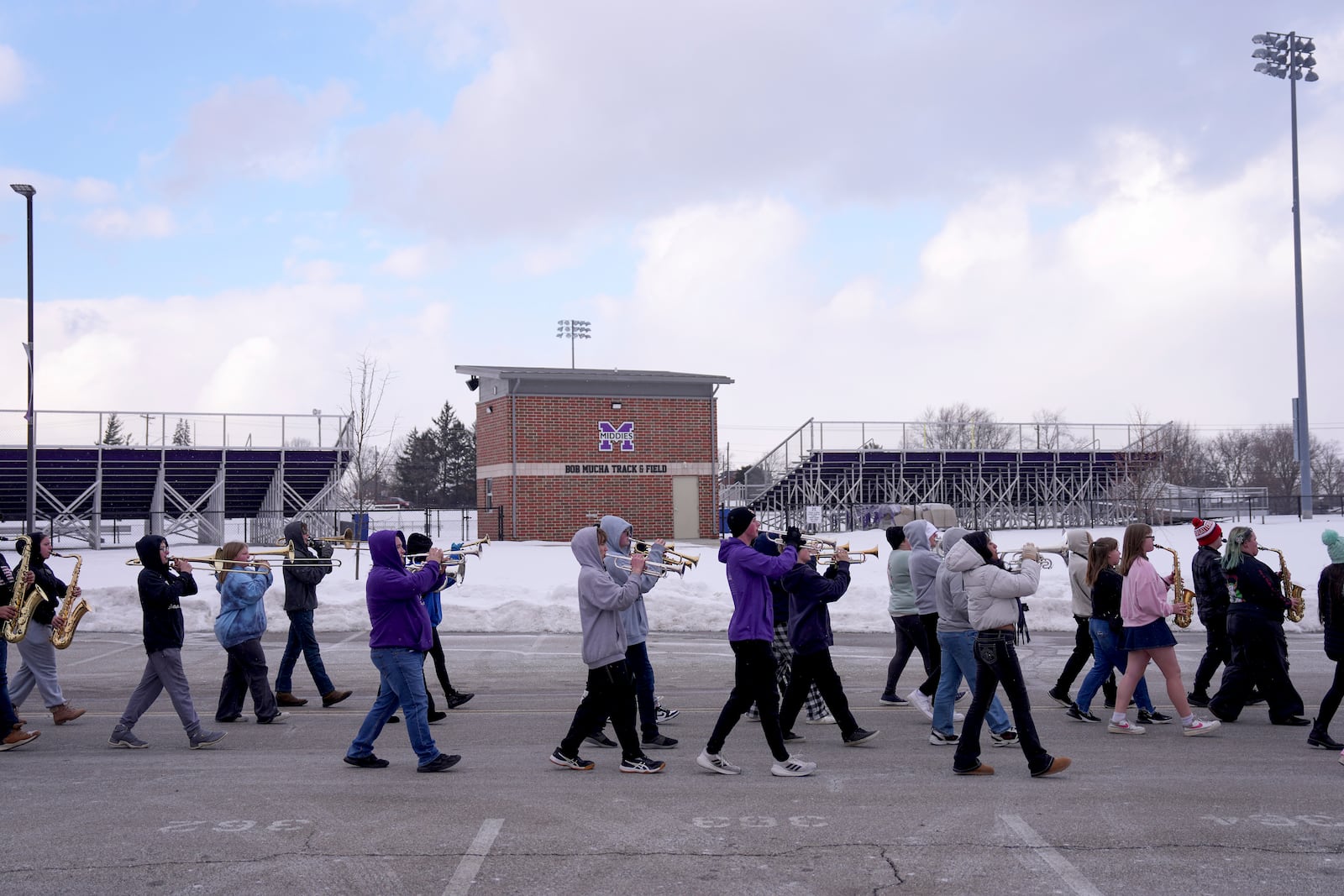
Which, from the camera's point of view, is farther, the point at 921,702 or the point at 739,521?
the point at 921,702

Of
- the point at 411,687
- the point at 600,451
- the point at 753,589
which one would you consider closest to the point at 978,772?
the point at 753,589

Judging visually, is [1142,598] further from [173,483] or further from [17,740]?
[173,483]

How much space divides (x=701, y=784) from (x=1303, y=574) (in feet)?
68.3

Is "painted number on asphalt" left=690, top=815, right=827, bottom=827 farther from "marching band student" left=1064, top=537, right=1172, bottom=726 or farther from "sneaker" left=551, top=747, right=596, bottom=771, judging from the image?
"marching band student" left=1064, top=537, right=1172, bottom=726

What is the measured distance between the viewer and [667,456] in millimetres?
35969

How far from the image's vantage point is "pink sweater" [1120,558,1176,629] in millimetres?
9133

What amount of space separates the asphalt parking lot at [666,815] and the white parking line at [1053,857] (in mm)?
25

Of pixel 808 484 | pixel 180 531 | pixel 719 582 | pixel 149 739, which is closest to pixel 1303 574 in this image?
pixel 719 582

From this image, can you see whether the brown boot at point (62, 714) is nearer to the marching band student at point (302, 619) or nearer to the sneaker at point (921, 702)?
the marching band student at point (302, 619)

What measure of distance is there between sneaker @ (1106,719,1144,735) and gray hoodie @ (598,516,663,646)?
4.03 meters

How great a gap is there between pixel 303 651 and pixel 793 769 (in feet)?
17.7

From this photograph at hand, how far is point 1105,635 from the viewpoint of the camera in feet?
31.9

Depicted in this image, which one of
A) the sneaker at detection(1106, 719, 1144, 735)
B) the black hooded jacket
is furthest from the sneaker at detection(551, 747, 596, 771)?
the sneaker at detection(1106, 719, 1144, 735)

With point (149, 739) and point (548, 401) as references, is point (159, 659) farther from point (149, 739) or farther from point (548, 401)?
point (548, 401)
